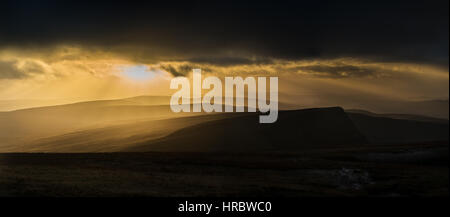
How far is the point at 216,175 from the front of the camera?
35781 millimetres

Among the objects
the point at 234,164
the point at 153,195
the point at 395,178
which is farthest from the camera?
the point at 234,164

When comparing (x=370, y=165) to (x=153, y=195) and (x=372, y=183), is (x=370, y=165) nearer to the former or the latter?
(x=372, y=183)

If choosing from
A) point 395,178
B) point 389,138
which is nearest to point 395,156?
point 395,178

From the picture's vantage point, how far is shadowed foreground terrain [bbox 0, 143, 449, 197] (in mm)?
27891

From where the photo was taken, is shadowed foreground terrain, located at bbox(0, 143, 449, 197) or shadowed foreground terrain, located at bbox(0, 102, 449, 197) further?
shadowed foreground terrain, located at bbox(0, 102, 449, 197)

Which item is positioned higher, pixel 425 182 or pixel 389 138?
pixel 389 138

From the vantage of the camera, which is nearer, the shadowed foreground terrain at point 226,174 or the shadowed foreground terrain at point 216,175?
the shadowed foreground terrain at point 216,175

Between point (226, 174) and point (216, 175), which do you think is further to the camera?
point (226, 174)

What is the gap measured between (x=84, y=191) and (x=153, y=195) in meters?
4.49

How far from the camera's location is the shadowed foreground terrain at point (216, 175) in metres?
27.9

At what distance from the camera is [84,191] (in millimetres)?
26109
